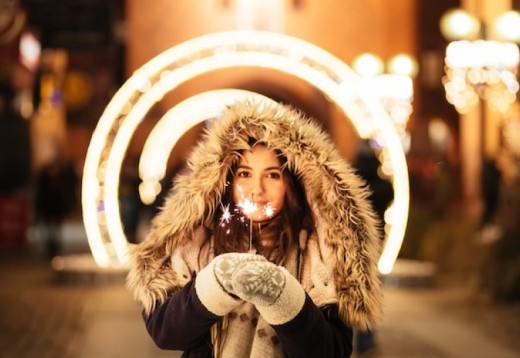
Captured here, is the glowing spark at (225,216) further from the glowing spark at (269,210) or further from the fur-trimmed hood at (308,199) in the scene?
the glowing spark at (269,210)

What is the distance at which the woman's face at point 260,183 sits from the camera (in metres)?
3.97

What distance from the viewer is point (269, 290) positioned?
354cm

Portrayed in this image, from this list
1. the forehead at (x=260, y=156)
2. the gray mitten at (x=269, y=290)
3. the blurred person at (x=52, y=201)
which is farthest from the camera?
the blurred person at (x=52, y=201)

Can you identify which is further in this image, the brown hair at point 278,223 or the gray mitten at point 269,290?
the brown hair at point 278,223

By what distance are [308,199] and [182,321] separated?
2.18 ft

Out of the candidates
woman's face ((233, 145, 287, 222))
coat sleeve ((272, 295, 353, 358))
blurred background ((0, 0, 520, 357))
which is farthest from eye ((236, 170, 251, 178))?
blurred background ((0, 0, 520, 357))

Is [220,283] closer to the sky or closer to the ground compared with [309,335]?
closer to the sky

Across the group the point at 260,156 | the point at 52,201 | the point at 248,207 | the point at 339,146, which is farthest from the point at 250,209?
the point at 339,146

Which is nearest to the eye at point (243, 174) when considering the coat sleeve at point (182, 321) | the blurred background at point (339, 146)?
the coat sleeve at point (182, 321)

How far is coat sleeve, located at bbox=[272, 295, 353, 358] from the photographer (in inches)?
145

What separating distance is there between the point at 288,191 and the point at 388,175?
7.64 metres

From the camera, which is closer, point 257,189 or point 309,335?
point 309,335

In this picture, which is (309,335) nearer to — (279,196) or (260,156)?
(279,196)

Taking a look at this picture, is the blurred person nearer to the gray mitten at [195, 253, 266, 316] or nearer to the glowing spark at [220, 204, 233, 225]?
the glowing spark at [220, 204, 233, 225]
